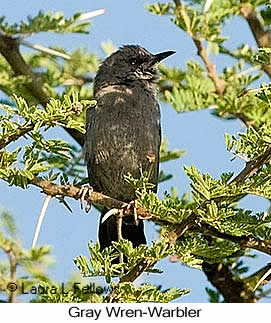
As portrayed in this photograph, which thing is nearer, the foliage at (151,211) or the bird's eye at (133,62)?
the foliage at (151,211)

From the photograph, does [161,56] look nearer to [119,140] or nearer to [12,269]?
[119,140]

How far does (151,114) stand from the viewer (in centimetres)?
639

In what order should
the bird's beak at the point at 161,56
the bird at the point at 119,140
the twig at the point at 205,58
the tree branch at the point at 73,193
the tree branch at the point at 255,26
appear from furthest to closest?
the bird's beak at the point at 161,56 < the bird at the point at 119,140 < the tree branch at the point at 255,26 < the twig at the point at 205,58 < the tree branch at the point at 73,193

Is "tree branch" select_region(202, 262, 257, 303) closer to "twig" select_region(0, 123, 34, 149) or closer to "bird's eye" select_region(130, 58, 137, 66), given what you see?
"bird's eye" select_region(130, 58, 137, 66)

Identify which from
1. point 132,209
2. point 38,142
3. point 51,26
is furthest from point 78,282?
point 51,26

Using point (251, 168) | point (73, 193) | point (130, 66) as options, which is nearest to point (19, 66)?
point (130, 66)

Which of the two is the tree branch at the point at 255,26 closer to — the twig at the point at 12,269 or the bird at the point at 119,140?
the bird at the point at 119,140

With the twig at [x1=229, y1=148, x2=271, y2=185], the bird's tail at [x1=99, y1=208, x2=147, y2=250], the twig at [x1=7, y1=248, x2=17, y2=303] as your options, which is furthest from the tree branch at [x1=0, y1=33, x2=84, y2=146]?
the twig at [x1=229, y1=148, x2=271, y2=185]

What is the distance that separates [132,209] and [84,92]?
8.65ft

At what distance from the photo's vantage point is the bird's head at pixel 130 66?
6699mm

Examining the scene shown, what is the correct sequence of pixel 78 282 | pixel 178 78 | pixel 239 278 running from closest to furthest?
1. pixel 78 282
2. pixel 239 278
3. pixel 178 78

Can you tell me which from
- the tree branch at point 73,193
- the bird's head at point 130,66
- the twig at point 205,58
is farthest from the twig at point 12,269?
the bird's head at point 130,66
